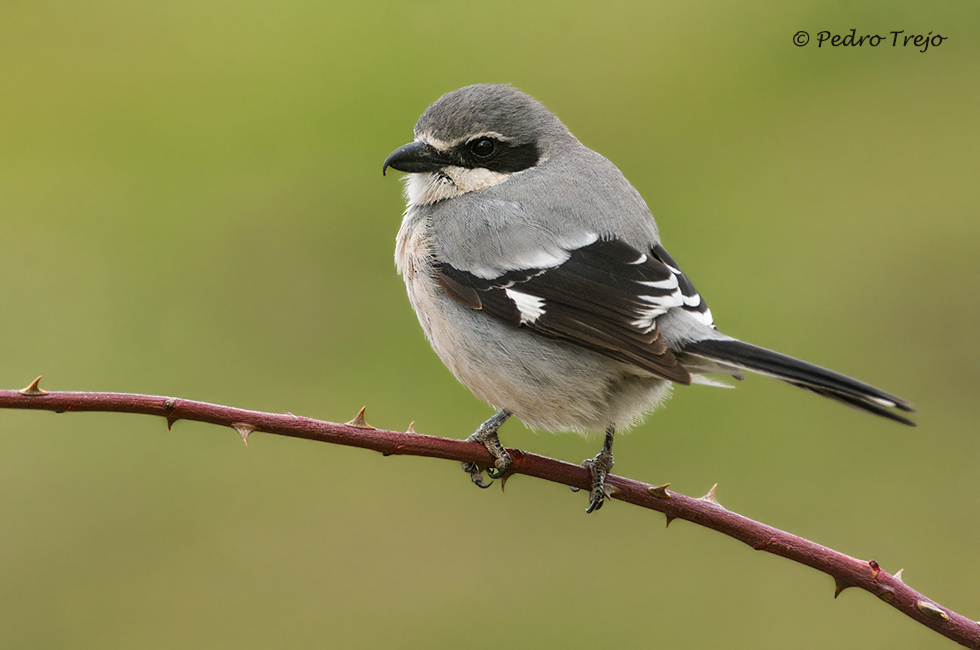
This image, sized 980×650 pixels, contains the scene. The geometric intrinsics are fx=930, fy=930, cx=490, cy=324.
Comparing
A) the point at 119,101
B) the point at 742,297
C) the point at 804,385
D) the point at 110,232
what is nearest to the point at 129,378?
the point at 110,232

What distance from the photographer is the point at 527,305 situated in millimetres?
2639

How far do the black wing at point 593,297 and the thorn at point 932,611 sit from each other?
87 cm

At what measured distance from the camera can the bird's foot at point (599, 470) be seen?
2.49m

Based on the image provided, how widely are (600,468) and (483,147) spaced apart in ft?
3.53

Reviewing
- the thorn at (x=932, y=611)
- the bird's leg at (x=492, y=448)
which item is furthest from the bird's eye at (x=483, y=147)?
the thorn at (x=932, y=611)

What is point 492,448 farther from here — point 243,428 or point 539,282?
point 243,428

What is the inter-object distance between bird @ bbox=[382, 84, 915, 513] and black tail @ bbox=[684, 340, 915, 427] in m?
0.01

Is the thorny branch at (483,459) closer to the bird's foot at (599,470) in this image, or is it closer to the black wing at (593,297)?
the bird's foot at (599,470)

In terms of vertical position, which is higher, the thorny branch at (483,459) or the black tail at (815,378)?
the black tail at (815,378)

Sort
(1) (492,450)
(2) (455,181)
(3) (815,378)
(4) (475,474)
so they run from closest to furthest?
(3) (815,378) → (1) (492,450) → (4) (475,474) → (2) (455,181)

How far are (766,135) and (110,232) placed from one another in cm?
391

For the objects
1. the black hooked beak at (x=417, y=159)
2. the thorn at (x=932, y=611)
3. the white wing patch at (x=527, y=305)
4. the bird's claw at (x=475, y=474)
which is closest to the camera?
the thorn at (x=932, y=611)

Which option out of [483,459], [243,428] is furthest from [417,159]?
[243,428]

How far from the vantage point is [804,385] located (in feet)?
6.95
